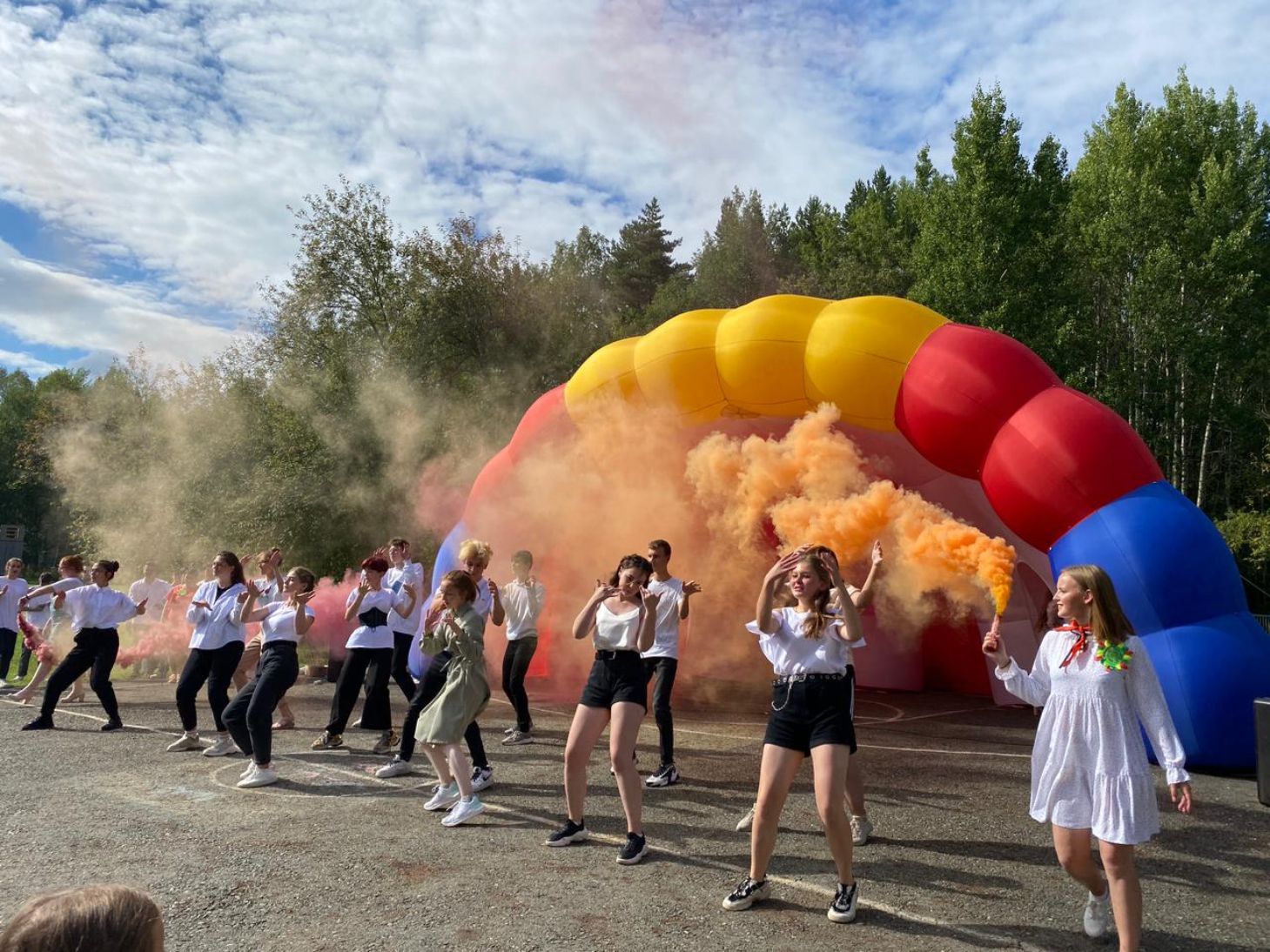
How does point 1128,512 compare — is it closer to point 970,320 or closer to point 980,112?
point 970,320

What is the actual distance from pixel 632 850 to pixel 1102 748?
245cm

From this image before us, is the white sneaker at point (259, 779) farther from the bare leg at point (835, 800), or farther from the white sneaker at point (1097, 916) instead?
the white sneaker at point (1097, 916)

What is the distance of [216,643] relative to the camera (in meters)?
7.47

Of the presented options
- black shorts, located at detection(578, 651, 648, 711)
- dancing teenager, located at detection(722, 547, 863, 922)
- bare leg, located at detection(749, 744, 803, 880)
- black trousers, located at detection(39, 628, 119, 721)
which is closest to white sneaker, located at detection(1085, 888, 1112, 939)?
dancing teenager, located at detection(722, 547, 863, 922)

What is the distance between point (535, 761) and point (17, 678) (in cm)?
953

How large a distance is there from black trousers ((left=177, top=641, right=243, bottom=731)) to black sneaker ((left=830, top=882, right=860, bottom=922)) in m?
5.59

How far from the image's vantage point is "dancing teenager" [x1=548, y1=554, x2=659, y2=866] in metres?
4.76

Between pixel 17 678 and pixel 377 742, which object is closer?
pixel 377 742

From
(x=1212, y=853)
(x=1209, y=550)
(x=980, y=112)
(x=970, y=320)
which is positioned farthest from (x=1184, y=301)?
(x=1212, y=853)

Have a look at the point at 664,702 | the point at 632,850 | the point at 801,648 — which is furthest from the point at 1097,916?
the point at 664,702

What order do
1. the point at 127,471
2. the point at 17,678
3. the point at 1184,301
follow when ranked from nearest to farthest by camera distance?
the point at 17,678, the point at 1184,301, the point at 127,471

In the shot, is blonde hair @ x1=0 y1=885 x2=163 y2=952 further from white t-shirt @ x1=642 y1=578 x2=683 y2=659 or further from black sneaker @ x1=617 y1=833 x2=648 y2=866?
white t-shirt @ x1=642 y1=578 x2=683 y2=659

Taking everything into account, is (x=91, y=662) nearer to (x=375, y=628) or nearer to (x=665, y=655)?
(x=375, y=628)

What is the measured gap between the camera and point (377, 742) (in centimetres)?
782
